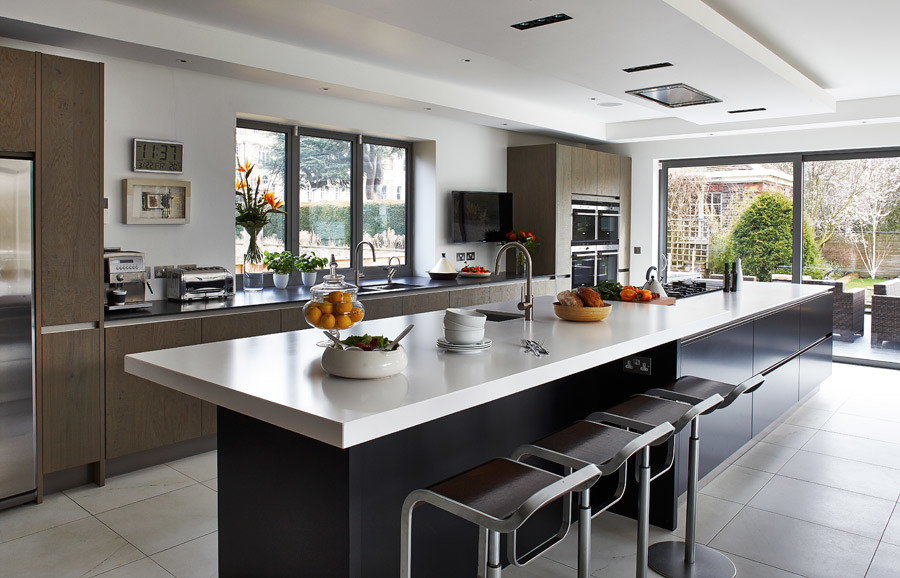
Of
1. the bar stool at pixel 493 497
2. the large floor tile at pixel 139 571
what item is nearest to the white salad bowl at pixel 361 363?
the bar stool at pixel 493 497

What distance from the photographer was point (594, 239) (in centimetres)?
797

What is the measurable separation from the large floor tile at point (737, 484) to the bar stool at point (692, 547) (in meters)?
0.71

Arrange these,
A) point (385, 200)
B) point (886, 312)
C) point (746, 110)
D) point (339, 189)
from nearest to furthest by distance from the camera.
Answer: point (746, 110) → point (339, 189) → point (385, 200) → point (886, 312)

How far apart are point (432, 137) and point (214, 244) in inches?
101

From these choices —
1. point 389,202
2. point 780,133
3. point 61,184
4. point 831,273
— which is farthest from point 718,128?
point 61,184

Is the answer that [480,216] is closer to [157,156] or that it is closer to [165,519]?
[157,156]

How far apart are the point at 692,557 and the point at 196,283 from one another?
3.25 metres

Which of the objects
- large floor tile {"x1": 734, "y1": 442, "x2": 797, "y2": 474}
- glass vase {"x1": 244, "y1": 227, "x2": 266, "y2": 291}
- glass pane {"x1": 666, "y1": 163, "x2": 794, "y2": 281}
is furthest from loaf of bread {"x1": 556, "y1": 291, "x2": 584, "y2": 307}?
glass pane {"x1": 666, "y1": 163, "x2": 794, "y2": 281}

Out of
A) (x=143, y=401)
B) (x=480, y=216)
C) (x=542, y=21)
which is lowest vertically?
(x=143, y=401)

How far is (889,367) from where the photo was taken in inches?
275

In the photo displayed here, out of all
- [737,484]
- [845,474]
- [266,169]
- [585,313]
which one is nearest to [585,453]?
[585,313]

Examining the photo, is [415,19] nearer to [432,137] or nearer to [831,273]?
[432,137]

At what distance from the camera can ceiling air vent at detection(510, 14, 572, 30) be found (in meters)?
3.26

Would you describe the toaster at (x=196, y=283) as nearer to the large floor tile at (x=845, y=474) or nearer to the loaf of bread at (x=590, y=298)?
Answer: the loaf of bread at (x=590, y=298)
